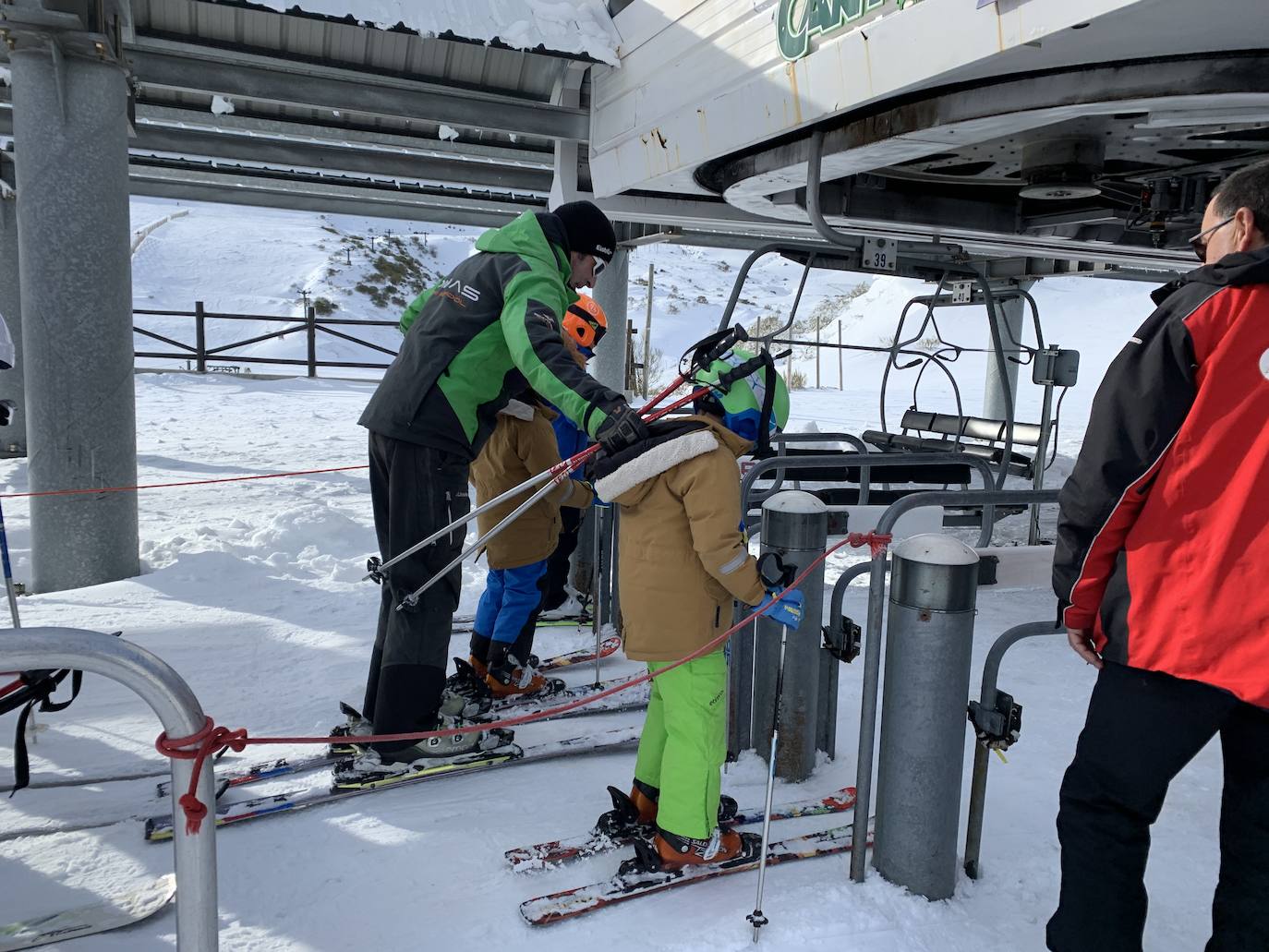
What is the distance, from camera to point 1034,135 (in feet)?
12.4

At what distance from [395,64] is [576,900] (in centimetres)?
521

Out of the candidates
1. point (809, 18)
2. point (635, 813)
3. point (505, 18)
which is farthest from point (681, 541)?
point (505, 18)

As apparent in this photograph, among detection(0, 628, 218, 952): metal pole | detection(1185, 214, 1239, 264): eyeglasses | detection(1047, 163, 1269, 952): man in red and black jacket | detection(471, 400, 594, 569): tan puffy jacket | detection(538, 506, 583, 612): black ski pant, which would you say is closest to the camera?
detection(0, 628, 218, 952): metal pole

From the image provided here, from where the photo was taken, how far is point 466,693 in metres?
3.61

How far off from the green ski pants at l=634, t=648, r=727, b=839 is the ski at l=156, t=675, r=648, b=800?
1.05 meters

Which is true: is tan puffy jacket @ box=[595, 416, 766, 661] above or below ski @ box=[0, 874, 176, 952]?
above

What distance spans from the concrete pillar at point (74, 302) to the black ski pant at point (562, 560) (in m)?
2.44

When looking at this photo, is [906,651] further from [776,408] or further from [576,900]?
[776,408]

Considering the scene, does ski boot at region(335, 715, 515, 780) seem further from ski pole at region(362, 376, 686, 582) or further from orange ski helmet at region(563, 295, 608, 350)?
orange ski helmet at region(563, 295, 608, 350)

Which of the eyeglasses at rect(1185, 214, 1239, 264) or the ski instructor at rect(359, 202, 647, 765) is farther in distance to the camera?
the ski instructor at rect(359, 202, 647, 765)

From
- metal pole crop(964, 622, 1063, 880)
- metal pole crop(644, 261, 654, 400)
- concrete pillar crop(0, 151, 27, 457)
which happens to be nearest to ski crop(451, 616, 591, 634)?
metal pole crop(964, 622, 1063, 880)

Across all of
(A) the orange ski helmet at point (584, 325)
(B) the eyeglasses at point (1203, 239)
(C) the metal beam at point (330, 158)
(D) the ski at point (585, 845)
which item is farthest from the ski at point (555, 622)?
(C) the metal beam at point (330, 158)

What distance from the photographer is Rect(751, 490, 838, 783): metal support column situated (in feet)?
9.37

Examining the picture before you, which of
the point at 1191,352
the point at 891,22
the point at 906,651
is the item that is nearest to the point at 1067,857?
the point at 906,651
